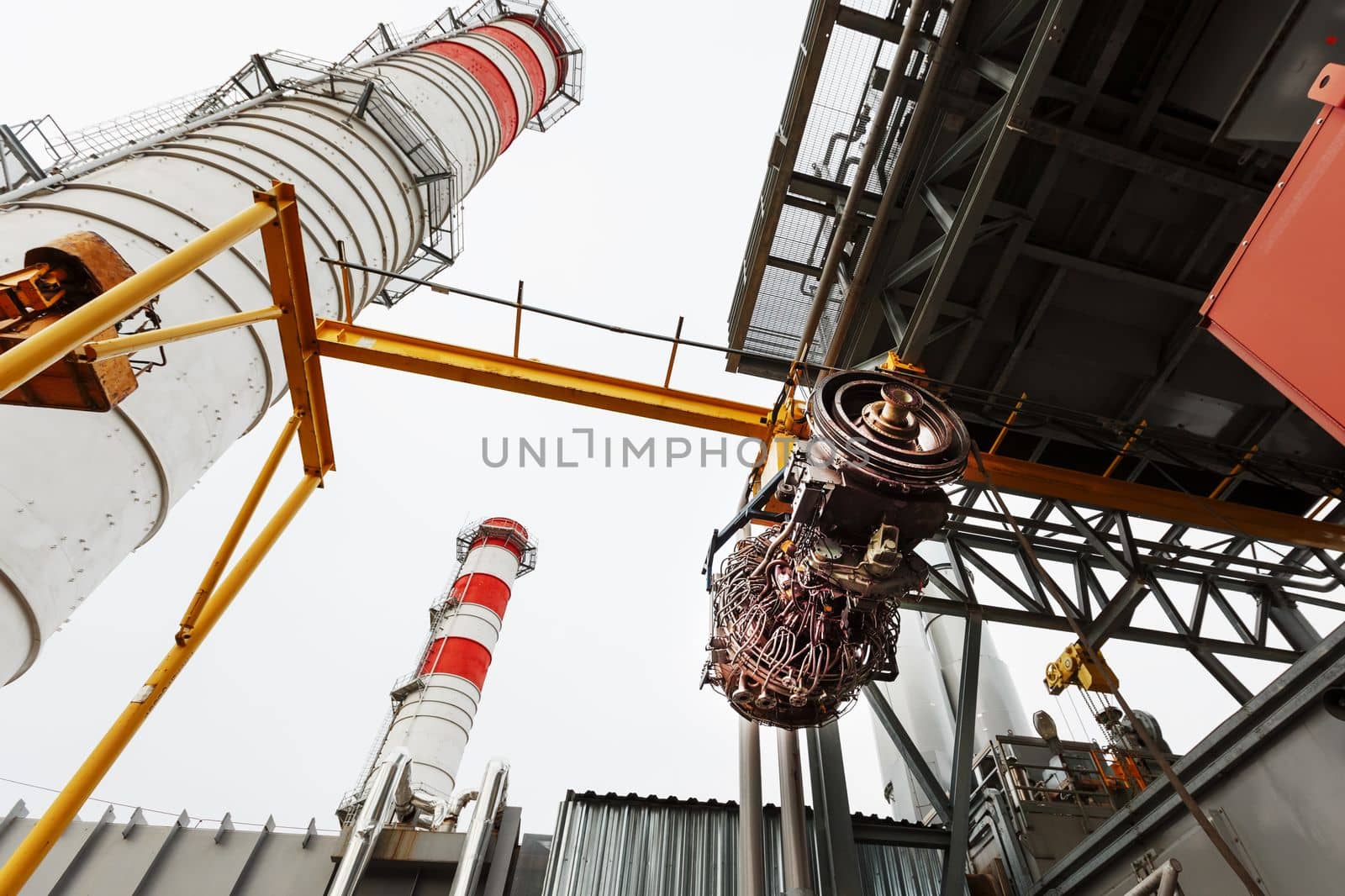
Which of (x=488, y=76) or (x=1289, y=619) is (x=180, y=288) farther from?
(x=1289, y=619)

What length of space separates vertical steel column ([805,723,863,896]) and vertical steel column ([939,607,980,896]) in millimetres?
831

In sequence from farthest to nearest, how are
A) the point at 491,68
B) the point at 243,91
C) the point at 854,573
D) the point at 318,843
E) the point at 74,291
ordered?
the point at 491,68 < the point at 243,91 < the point at 318,843 < the point at 854,573 < the point at 74,291

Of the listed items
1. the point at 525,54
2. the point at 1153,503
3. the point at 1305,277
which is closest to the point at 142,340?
the point at 1305,277

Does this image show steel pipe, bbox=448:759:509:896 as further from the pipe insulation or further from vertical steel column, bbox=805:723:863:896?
the pipe insulation

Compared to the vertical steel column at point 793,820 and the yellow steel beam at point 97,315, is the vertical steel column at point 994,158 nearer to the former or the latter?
the vertical steel column at point 793,820

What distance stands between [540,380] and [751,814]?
4016 mm

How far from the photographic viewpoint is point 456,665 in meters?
14.9

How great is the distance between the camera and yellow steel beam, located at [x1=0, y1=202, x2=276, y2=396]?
→ 7.42 ft

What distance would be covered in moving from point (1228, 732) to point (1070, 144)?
15.7 feet

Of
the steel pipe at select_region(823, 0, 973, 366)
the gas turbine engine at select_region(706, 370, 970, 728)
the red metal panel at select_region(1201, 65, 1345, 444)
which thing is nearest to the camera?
the red metal panel at select_region(1201, 65, 1345, 444)

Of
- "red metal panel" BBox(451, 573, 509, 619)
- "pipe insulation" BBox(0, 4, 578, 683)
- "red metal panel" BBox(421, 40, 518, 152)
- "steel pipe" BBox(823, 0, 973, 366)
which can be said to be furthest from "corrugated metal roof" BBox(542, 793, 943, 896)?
"red metal panel" BBox(421, 40, 518, 152)

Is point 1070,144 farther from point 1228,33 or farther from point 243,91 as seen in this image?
point 243,91

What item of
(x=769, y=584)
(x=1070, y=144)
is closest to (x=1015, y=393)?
(x=1070, y=144)

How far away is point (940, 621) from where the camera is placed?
14602 mm
